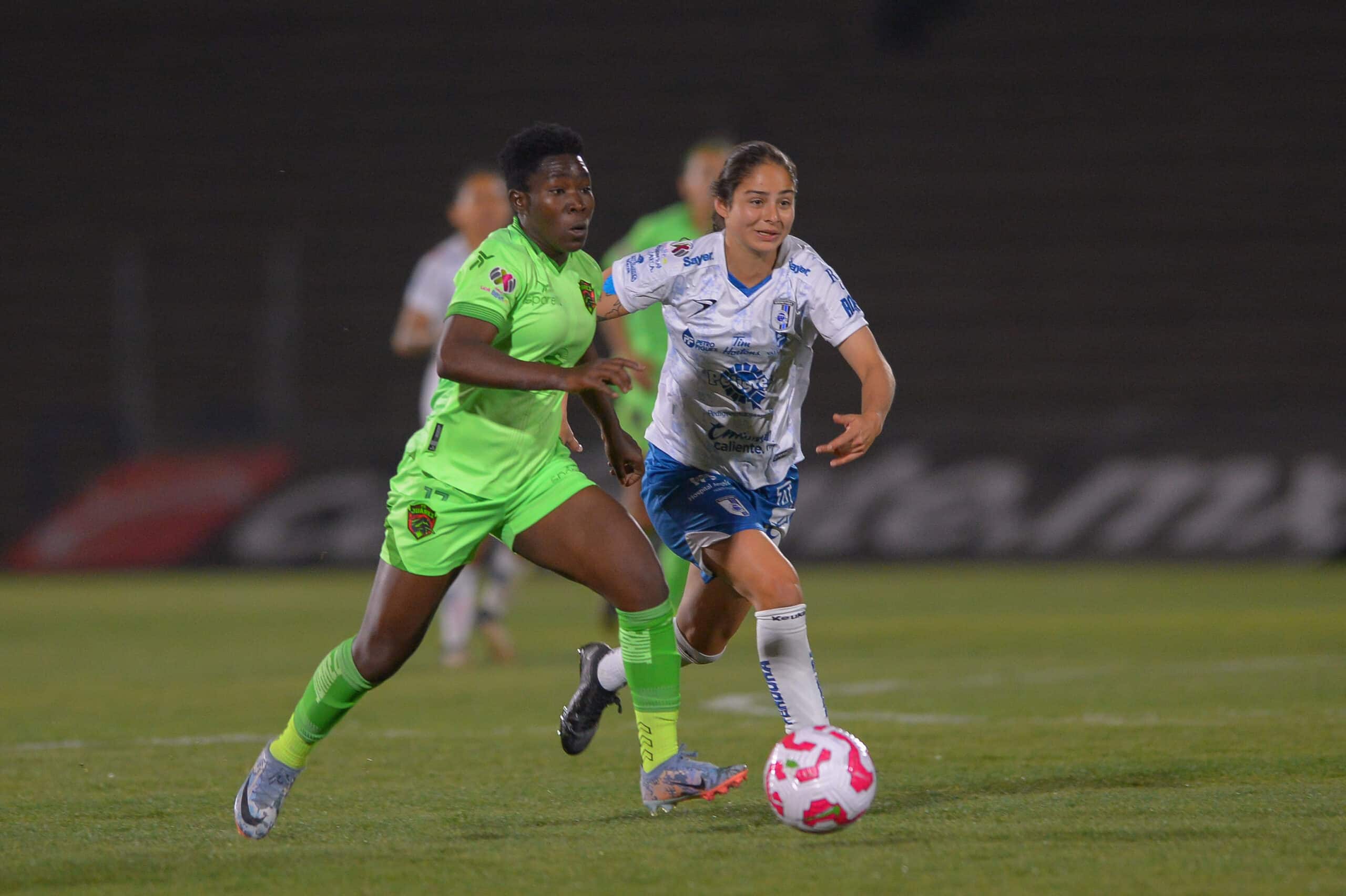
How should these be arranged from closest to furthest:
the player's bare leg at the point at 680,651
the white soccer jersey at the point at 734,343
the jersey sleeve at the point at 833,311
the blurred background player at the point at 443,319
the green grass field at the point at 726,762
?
the green grass field at the point at 726,762 < the jersey sleeve at the point at 833,311 < the white soccer jersey at the point at 734,343 < the player's bare leg at the point at 680,651 < the blurred background player at the point at 443,319

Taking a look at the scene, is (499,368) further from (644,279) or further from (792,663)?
(792,663)

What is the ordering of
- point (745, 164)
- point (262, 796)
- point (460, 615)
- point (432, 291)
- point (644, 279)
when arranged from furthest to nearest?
point (460, 615)
point (432, 291)
point (644, 279)
point (745, 164)
point (262, 796)

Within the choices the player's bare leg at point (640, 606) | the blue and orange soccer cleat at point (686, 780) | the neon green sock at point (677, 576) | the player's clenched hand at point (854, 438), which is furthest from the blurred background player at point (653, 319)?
the player's clenched hand at point (854, 438)

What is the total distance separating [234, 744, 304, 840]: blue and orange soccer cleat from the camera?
453 centimetres

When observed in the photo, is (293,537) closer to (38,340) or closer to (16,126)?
(38,340)

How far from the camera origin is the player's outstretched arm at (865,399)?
14.8 feet

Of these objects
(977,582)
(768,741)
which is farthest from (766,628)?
(977,582)

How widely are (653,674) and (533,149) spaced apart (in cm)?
149

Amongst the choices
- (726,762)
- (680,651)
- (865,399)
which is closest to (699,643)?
(680,651)

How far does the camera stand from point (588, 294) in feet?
16.2

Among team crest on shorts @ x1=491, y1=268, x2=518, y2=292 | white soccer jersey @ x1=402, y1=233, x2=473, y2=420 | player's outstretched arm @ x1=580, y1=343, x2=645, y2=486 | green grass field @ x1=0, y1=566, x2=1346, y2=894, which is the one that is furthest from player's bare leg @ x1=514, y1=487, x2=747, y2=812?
white soccer jersey @ x1=402, y1=233, x2=473, y2=420

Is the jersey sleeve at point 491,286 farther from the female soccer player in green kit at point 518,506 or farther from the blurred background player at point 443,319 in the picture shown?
the blurred background player at point 443,319

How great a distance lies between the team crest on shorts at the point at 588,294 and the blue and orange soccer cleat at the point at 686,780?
1264mm

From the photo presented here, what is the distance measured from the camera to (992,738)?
6.21 m
